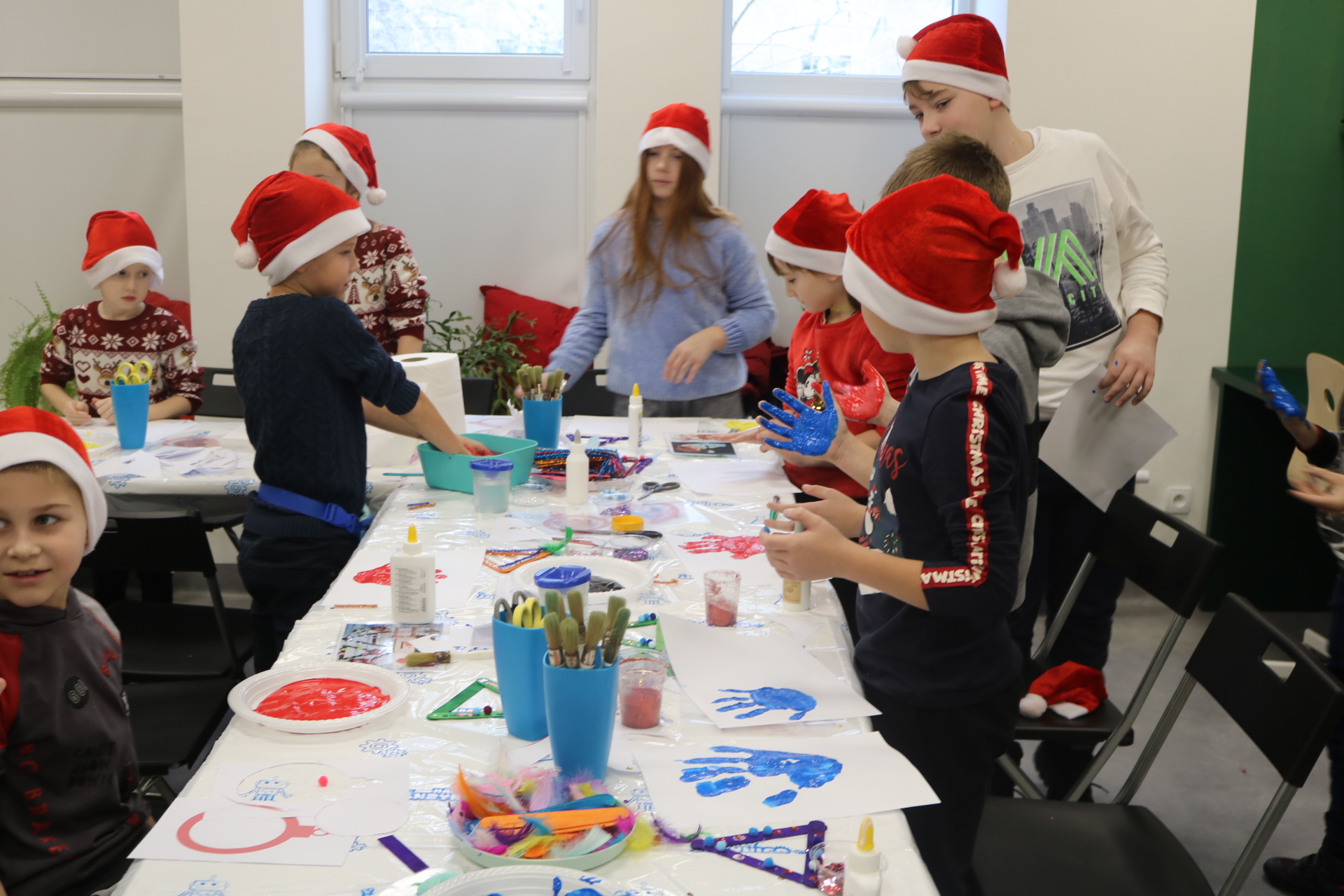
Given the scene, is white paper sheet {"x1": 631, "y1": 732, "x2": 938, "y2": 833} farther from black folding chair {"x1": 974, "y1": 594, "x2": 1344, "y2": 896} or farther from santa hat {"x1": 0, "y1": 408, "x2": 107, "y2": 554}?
santa hat {"x1": 0, "y1": 408, "x2": 107, "y2": 554}

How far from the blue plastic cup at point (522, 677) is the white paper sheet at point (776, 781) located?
0.40ft

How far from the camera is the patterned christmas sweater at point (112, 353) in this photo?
331 centimetres

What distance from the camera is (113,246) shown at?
10.7 ft

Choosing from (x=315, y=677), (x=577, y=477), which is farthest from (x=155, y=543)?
(x=315, y=677)

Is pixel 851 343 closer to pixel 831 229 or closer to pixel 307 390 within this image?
pixel 831 229

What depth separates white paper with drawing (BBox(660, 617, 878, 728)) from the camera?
1.31 metres

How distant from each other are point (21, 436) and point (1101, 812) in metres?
1.67

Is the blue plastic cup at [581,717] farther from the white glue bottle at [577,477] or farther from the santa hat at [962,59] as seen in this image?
the santa hat at [962,59]

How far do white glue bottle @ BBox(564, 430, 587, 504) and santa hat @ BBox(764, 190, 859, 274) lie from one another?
→ 66cm

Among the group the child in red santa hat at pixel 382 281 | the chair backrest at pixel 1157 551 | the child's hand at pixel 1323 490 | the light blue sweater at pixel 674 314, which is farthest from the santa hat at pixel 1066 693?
the child in red santa hat at pixel 382 281

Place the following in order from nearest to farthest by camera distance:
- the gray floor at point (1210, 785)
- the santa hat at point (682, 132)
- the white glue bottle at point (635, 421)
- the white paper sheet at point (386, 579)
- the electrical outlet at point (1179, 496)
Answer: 1. the white paper sheet at point (386, 579)
2. the gray floor at point (1210, 785)
3. the white glue bottle at point (635, 421)
4. the santa hat at point (682, 132)
5. the electrical outlet at point (1179, 496)

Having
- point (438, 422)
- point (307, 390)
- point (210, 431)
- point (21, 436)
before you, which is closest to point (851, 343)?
point (438, 422)

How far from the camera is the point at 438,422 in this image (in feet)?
7.61

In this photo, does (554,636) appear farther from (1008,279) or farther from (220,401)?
(220,401)
